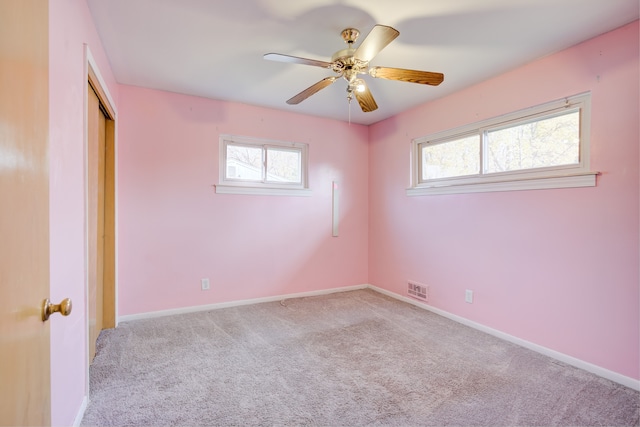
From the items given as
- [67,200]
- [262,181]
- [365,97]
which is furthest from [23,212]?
[262,181]

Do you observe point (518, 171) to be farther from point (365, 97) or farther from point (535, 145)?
point (365, 97)

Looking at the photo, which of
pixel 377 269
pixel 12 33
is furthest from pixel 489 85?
pixel 12 33

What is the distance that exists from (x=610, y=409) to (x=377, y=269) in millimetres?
2755

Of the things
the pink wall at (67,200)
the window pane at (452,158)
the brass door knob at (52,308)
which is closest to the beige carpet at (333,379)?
the pink wall at (67,200)

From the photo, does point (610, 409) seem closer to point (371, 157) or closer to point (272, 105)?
point (371, 157)

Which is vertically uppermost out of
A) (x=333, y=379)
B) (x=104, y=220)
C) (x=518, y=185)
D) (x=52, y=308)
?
(x=518, y=185)

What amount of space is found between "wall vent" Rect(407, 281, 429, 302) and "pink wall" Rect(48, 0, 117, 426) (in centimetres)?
314

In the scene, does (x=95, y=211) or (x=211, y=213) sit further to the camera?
(x=211, y=213)

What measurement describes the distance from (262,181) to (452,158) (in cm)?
222

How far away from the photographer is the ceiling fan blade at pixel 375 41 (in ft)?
5.50

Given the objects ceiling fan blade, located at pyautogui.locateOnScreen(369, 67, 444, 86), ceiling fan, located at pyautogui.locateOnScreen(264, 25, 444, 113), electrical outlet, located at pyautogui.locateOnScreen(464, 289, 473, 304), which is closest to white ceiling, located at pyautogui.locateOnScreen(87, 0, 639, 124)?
ceiling fan, located at pyautogui.locateOnScreen(264, 25, 444, 113)

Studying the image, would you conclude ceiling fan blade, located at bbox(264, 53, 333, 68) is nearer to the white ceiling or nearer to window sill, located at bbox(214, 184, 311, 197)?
the white ceiling

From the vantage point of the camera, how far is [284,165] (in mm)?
4059

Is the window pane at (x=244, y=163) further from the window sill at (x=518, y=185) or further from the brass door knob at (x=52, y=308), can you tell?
A: the brass door knob at (x=52, y=308)
